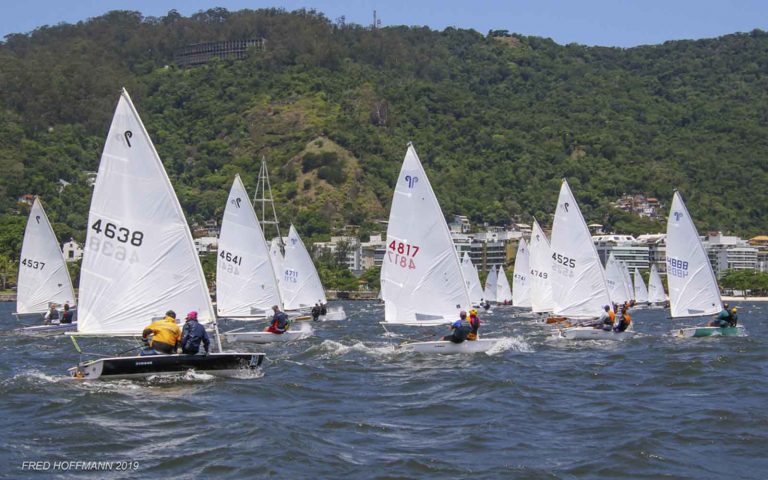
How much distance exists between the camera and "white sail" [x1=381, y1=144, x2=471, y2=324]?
34.7m

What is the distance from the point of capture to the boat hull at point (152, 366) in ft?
82.7

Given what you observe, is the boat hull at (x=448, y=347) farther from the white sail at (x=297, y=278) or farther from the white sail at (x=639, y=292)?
the white sail at (x=639, y=292)

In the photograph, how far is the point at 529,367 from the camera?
31875 millimetres

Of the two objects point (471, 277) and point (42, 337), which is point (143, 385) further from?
point (471, 277)

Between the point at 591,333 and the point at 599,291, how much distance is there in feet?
12.2

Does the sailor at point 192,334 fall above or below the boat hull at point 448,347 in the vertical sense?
above

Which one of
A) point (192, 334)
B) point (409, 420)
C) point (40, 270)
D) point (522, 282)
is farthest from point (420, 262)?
point (522, 282)

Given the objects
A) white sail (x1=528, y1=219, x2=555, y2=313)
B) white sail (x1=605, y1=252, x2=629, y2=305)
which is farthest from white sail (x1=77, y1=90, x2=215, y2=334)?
white sail (x1=605, y1=252, x2=629, y2=305)

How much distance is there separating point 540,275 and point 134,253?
43743mm

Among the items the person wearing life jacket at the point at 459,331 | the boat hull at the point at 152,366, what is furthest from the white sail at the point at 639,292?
the boat hull at the point at 152,366

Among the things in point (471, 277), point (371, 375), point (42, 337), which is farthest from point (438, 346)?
point (471, 277)

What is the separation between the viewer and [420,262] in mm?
35156

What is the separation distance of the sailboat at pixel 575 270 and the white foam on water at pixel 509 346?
4.85m

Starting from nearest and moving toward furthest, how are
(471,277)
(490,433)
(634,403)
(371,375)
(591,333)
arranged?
(490,433) → (634,403) → (371,375) → (591,333) → (471,277)
